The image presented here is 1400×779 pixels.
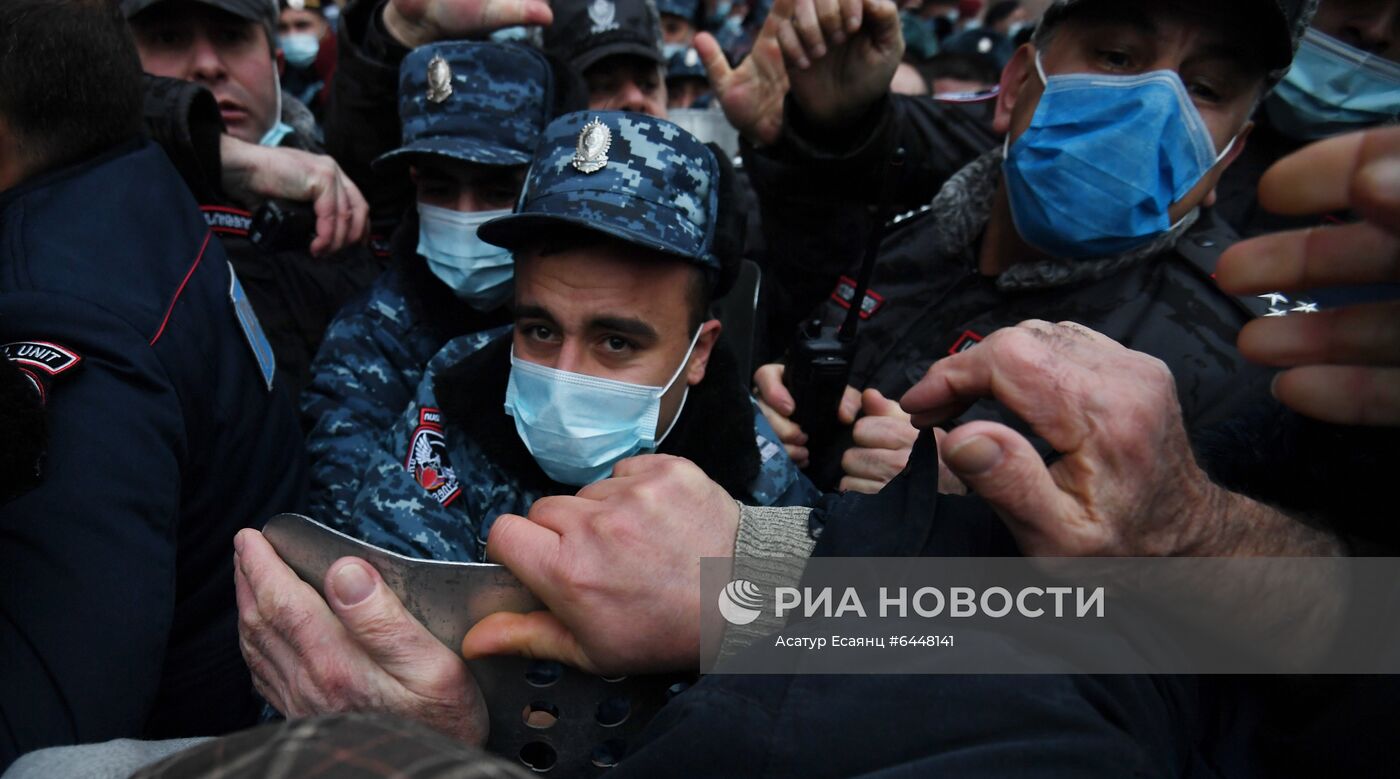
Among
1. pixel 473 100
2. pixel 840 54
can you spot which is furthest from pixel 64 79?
pixel 840 54

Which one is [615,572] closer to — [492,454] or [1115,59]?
[492,454]

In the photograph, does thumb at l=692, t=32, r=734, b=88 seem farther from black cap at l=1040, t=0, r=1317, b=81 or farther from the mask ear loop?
black cap at l=1040, t=0, r=1317, b=81

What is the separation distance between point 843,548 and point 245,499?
1441 millimetres

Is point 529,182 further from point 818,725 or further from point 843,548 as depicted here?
point 818,725

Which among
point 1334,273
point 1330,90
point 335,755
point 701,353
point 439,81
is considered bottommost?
point 701,353

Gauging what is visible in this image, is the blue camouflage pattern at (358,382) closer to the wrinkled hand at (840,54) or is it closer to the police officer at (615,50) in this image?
the wrinkled hand at (840,54)

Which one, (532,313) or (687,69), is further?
(687,69)

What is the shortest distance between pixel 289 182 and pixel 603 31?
1.76m

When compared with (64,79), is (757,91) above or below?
below

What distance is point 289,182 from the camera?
2.70m

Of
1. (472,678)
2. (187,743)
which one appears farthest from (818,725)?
(187,743)

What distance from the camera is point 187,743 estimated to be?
117cm

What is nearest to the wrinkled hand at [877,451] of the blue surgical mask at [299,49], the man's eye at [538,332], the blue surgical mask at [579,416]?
the blue surgical mask at [579,416]

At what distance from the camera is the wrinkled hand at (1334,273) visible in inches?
29.6
